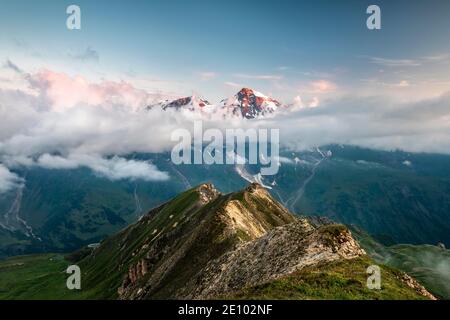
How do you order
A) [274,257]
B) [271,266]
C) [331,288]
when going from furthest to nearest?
[274,257] < [271,266] < [331,288]

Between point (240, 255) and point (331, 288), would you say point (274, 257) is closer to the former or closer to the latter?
point (240, 255)

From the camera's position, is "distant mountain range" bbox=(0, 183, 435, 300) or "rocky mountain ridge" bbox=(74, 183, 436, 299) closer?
"distant mountain range" bbox=(0, 183, 435, 300)

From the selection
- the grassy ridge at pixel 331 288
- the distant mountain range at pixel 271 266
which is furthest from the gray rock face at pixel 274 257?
the grassy ridge at pixel 331 288

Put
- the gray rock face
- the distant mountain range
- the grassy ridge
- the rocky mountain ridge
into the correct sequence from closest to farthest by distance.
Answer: the grassy ridge
the distant mountain range
the gray rock face
the rocky mountain ridge

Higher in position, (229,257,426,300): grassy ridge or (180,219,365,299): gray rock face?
(229,257,426,300): grassy ridge

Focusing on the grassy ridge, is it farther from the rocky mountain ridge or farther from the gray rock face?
the gray rock face

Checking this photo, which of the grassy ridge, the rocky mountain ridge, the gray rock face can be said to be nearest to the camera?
the grassy ridge

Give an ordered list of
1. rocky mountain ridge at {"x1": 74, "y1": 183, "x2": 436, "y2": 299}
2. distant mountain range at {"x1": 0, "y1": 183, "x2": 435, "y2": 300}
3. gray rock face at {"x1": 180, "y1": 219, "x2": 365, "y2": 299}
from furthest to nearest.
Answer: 1. rocky mountain ridge at {"x1": 74, "y1": 183, "x2": 436, "y2": 299}
2. gray rock face at {"x1": 180, "y1": 219, "x2": 365, "y2": 299}
3. distant mountain range at {"x1": 0, "y1": 183, "x2": 435, "y2": 300}

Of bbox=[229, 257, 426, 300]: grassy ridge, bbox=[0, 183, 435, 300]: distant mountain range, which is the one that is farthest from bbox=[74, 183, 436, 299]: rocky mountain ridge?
bbox=[229, 257, 426, 300]: grassy ridge

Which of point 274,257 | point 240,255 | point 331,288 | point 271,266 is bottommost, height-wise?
point 240,255

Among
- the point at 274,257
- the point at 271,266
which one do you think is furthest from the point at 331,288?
the point at 274,257

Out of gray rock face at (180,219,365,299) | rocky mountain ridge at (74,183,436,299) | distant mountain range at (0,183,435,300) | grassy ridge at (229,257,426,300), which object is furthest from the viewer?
rocky mountain ridge at (74,183,436,299)

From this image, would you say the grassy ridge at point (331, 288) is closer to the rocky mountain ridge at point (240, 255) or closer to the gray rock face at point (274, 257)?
the rocky mountain ridge at point (240, 255)
